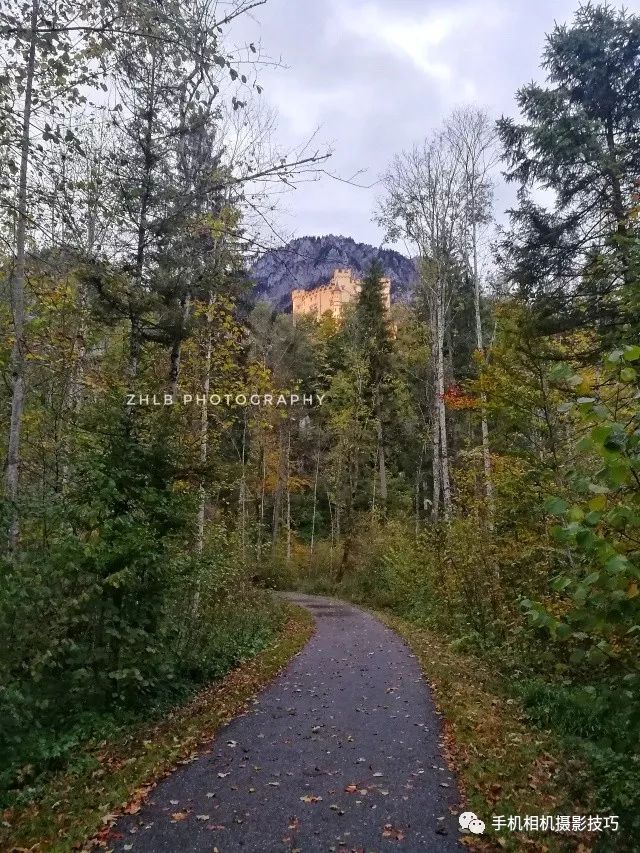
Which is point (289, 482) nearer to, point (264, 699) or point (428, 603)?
point (428, 603)

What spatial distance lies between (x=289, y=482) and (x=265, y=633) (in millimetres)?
18554

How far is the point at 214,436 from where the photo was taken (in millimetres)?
14141

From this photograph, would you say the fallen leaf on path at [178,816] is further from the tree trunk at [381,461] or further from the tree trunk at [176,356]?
the tree trunk at [381,461]

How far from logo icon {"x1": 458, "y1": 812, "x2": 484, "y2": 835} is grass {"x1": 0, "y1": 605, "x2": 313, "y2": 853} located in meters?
2.50

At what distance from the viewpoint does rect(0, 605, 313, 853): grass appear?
4.18 meters

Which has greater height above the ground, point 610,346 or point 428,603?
point 610,346

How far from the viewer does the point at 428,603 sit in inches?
605

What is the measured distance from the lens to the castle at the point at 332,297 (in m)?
39.8

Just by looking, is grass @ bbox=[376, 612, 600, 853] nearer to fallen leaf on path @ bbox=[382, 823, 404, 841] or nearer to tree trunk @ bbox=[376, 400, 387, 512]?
fallen leaf on path @ bbox=[382, 823, 404, 841]

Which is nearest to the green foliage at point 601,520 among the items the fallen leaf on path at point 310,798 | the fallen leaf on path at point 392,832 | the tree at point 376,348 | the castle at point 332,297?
the fallen leaf on path at point 392,832

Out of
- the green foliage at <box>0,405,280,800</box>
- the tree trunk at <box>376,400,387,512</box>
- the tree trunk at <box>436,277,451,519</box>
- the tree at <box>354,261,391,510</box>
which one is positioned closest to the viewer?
the green foliage at <box>0,405,280,800</box>

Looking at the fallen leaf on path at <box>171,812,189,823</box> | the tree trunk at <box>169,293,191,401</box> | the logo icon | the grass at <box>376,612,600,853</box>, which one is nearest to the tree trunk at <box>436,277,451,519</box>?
the grass at <box>376,612,600,853</box>

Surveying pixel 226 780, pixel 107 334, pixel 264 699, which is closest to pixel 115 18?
pixel 226 780

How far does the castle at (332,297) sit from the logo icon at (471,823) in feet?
108
